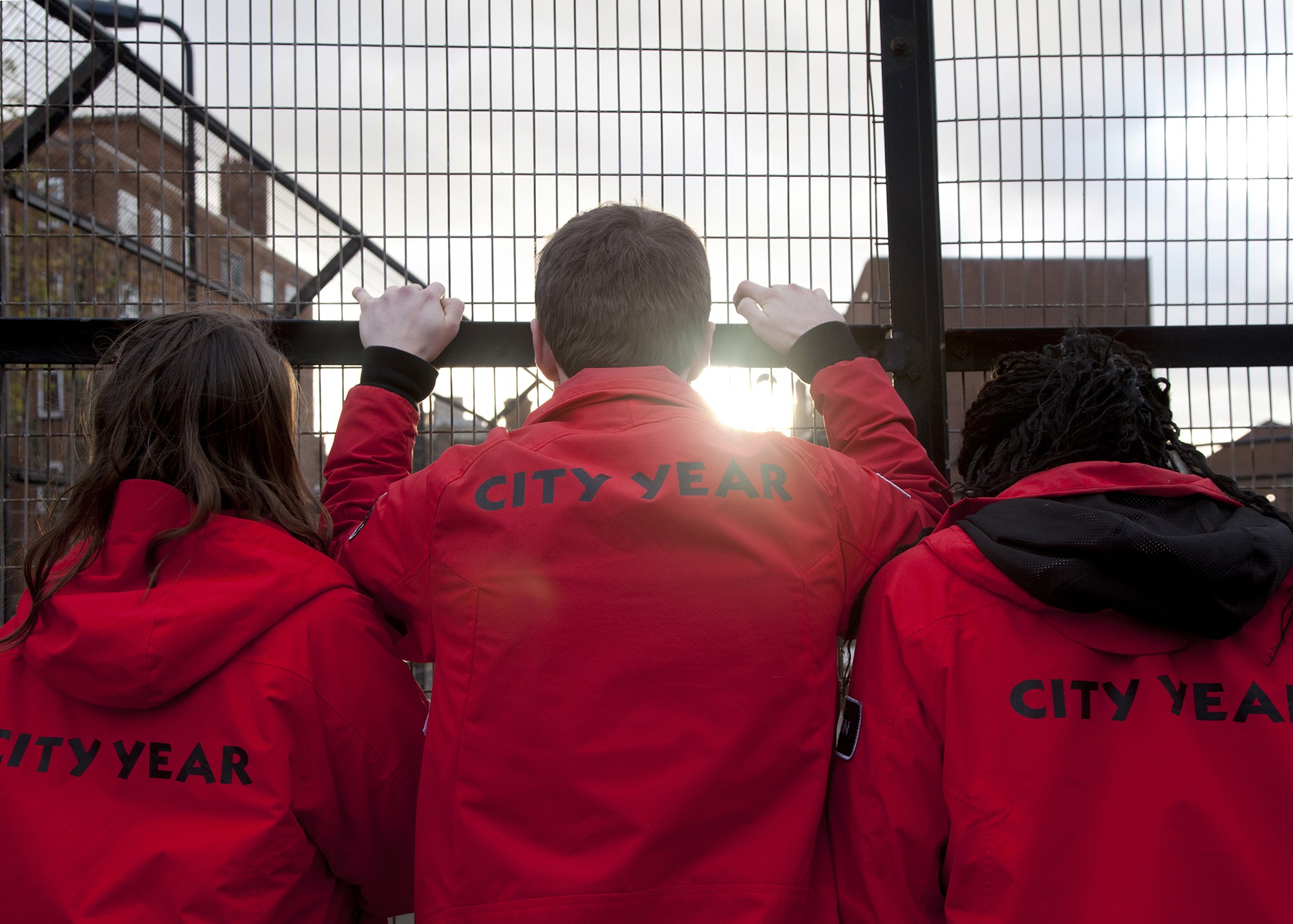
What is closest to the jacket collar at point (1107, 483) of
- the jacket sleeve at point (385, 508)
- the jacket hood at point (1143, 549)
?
the jacket hood at point (1143, 549)

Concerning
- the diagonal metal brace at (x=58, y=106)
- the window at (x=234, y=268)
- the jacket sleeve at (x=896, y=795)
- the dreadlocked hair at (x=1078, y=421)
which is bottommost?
the jacket sleeve at (x=896, y=795)

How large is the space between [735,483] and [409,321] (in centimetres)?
104

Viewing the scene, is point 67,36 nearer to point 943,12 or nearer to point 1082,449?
point 943,12

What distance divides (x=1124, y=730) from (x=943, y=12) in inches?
73.9

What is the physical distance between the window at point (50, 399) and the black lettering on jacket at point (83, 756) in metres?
1.17

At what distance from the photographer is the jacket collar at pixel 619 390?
152 cm

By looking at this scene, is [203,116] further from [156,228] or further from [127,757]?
[127,757]

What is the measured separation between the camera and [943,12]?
2.25 meters

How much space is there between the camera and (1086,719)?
1.33 m

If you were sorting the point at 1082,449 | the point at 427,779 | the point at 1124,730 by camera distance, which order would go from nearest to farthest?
the point at 1124,730
the point at 427,779
the point at 1082,449

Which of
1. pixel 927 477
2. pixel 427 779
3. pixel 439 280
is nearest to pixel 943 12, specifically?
pixel 927 477

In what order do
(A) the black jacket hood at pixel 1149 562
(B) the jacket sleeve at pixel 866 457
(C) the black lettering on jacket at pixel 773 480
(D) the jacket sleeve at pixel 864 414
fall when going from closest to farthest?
1. (A) the black jacket hood at pixel 1149 562
2. (C) the black lettering on jacket at pixel 773 480
3. (B) the jacket sleeve at pixel 866 457
4. (D) the jacket sleeve at pixel 864 414

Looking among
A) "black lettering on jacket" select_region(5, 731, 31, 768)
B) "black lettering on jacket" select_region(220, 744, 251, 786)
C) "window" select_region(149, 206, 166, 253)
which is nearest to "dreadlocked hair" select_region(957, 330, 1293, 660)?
"black lettering on jacket" select_region(220, 744, 251, 786)

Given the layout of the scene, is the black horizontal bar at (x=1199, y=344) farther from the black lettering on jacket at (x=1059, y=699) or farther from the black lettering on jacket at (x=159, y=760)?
the black lettering on jacket at (x=159, y=760)
